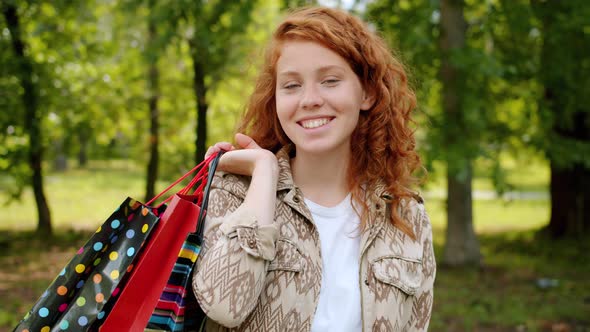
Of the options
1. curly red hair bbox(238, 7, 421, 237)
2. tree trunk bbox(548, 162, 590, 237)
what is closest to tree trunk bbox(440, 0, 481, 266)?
tree trunk bbox(548, 162, 590, 237)

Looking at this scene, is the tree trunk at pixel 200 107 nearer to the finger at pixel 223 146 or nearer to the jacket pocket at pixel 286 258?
the finger at pixel 223 146

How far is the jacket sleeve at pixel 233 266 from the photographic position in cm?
166

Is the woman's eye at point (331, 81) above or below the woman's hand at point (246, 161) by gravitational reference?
above

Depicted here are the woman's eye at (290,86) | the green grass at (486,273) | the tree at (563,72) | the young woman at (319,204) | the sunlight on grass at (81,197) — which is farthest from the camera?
the sunlight on grass at (81,197)

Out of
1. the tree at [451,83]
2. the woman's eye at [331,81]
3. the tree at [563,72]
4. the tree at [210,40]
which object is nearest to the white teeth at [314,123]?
the woman's eye at [331,81]

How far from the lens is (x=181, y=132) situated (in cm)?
1281

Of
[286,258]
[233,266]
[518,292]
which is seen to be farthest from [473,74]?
[233,266]

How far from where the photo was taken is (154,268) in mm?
1779

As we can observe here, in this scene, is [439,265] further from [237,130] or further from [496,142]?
[237,130]

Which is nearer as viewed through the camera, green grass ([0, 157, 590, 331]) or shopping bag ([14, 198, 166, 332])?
shopping bag ([14, 198, 166, 332])

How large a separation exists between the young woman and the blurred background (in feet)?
9.26

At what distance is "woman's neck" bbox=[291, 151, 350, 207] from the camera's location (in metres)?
2.12

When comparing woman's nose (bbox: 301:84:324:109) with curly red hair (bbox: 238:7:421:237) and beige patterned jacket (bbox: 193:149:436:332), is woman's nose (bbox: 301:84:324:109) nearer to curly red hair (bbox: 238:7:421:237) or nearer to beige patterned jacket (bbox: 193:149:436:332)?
curly red hair (bbox: 238:7:421:237)

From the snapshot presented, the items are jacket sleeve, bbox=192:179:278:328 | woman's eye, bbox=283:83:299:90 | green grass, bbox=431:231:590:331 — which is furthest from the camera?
green grass, bbox=431:231:590:331
